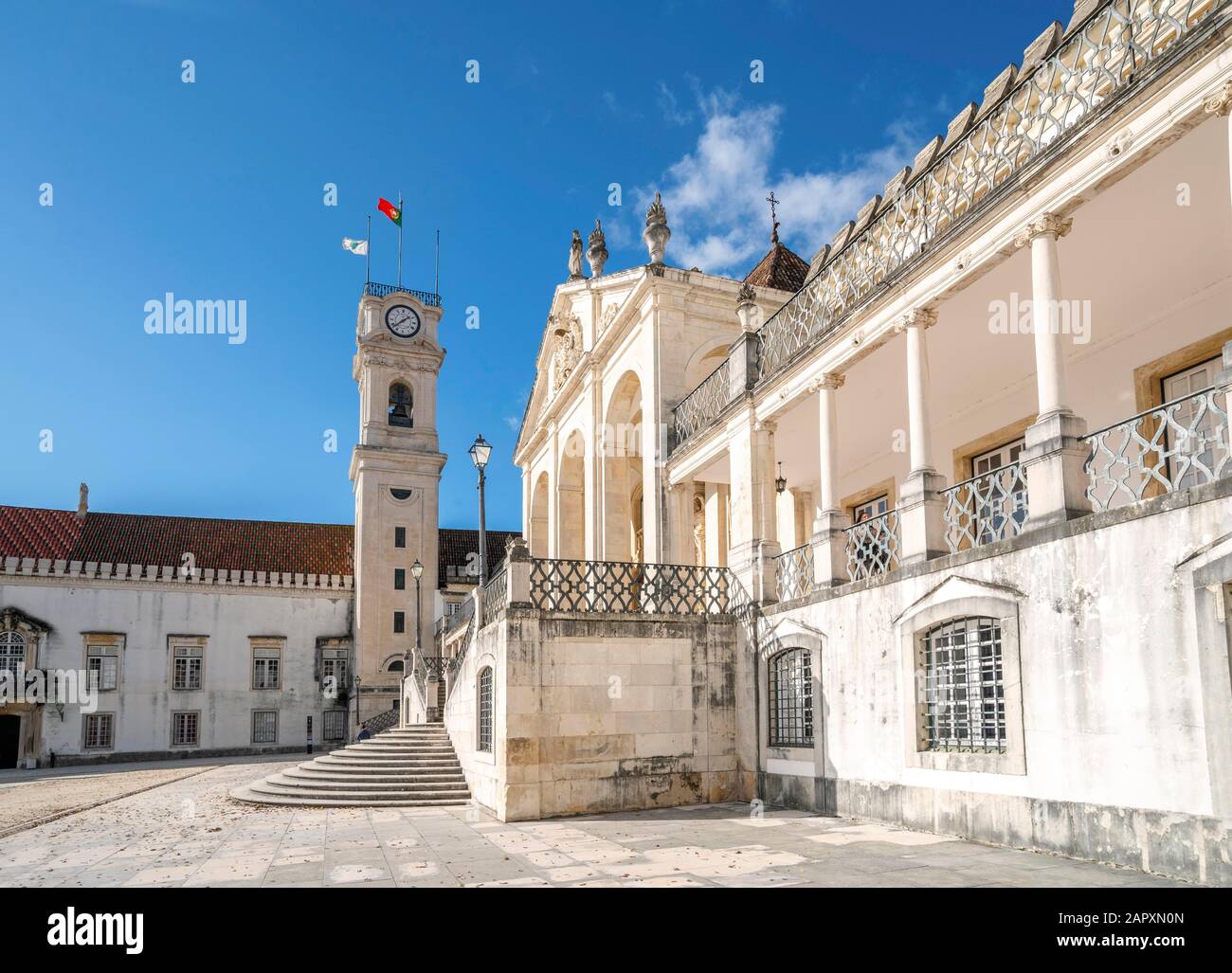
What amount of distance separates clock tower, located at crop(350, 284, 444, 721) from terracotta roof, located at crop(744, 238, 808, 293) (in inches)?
825

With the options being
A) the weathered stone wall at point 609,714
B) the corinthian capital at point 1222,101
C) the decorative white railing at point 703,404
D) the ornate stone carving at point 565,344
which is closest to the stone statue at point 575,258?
the ornate stone carving at point 565,344

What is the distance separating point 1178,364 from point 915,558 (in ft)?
13.4

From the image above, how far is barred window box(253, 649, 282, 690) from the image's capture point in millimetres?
38031

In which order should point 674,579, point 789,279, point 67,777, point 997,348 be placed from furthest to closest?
point 67,777 → point 789,279 → point 674,579 → point 997,348

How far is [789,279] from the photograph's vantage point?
23453 millimetres

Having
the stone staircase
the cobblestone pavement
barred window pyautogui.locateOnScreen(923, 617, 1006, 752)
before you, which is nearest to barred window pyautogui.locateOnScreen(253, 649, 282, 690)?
the stone staircase

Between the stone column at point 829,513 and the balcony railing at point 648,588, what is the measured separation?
2399mm

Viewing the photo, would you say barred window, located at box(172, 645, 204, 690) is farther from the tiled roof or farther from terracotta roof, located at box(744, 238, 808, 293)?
terracotta roof, located at box(744, 238, 808, 293)

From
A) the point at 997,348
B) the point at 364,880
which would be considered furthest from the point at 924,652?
the point at 364,880

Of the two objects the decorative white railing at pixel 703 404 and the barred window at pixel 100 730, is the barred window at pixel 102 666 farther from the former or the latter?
the decorative white railing at pixel 703 404

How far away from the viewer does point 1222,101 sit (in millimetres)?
7219

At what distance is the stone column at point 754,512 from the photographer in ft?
47.2
